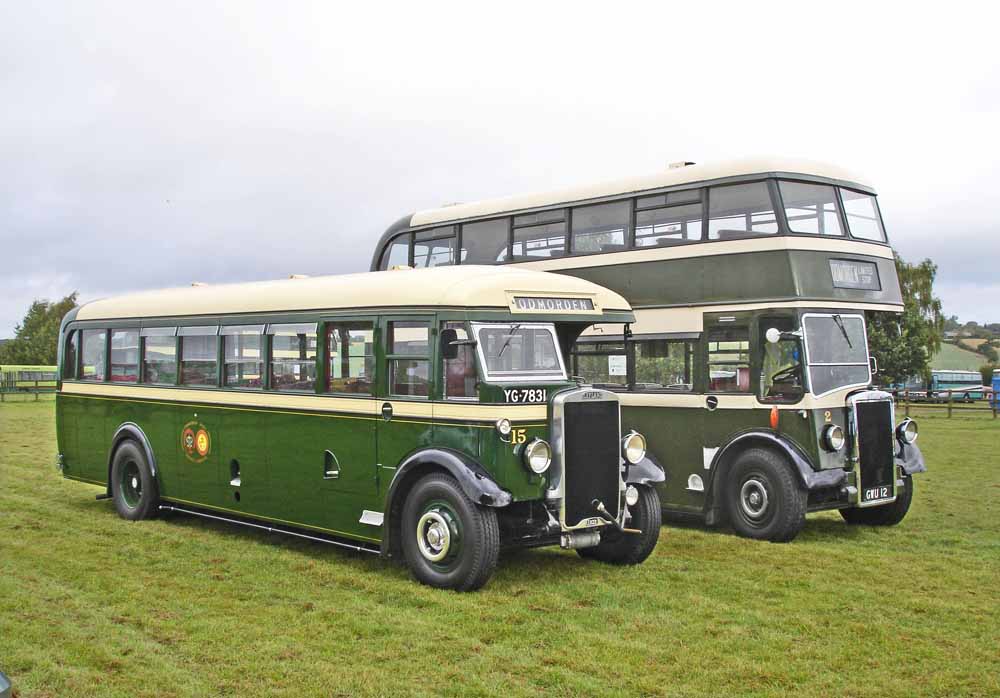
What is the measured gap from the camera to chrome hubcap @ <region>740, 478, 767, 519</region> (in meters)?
13.1

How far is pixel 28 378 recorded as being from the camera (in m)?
71.8

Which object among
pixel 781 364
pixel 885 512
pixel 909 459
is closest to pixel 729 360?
pixel 781 364

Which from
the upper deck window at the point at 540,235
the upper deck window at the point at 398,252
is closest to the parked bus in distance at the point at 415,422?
the upper deck window at the point at 540,235

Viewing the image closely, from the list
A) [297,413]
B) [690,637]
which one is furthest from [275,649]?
[297,413]

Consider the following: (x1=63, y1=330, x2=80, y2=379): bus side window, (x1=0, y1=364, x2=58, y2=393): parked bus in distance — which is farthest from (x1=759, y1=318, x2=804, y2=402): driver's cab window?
(x1=0, y1=364, x2=58, y2=393): parked bus in distance

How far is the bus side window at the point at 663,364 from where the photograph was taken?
46.5ft

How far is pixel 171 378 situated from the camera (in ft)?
44.7

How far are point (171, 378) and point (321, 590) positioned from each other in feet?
16.4

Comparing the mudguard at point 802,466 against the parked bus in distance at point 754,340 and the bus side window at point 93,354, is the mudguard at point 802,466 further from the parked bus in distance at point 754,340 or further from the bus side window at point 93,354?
the bus side window at point 93,354

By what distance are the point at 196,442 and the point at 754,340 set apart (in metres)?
6.98

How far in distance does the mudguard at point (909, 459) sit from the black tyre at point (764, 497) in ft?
5.55

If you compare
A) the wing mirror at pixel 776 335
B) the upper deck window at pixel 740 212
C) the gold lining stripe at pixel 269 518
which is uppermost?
the upper deck window at pixel 740 212

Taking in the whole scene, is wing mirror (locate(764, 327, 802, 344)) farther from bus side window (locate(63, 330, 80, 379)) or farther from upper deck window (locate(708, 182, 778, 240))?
bus side window (locate(63, 330, 80, 379))

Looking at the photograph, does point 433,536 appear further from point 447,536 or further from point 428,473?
point 428,473
